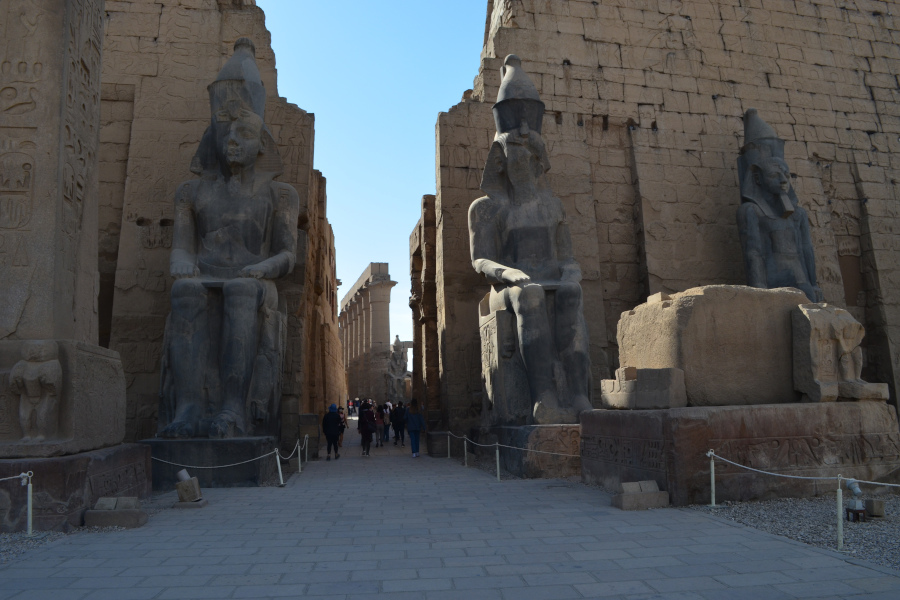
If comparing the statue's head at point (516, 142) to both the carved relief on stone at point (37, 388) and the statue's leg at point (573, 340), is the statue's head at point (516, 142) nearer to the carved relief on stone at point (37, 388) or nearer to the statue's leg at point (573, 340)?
the statue's leg at point (573, 340)

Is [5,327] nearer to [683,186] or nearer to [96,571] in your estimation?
[96,571]

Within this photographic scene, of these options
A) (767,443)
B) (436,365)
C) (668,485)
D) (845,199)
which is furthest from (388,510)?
(845,199)

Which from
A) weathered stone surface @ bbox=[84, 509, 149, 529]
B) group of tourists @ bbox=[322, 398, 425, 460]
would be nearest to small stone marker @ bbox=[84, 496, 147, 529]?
weathered stone surface @ bbox=[84, 509, 149, 529]

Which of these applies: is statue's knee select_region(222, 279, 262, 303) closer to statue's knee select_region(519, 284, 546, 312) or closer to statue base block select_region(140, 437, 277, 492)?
statue base block select_region(140, 437, 277, 492)

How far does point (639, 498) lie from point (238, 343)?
3.40 metres

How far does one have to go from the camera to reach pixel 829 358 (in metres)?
4.15

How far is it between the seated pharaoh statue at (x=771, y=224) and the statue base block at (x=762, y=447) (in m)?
4.01

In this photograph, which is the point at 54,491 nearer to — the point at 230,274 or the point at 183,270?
the point at 183,270

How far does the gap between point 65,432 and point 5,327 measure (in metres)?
0.68

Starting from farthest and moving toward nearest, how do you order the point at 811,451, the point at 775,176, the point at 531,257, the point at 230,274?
the point at 775,176 < the point at 531,257 < the point at 230,274 < the point at 811,451

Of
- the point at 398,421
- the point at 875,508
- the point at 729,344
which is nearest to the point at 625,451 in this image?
the point at 729,344

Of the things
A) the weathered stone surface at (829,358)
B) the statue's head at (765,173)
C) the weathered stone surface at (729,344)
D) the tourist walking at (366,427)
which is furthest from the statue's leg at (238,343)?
the statue's head at (765,173)

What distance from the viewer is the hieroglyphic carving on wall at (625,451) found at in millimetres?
3906

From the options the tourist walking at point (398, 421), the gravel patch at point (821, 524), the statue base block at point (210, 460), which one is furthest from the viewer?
the tourist walking at point (398, 421)
